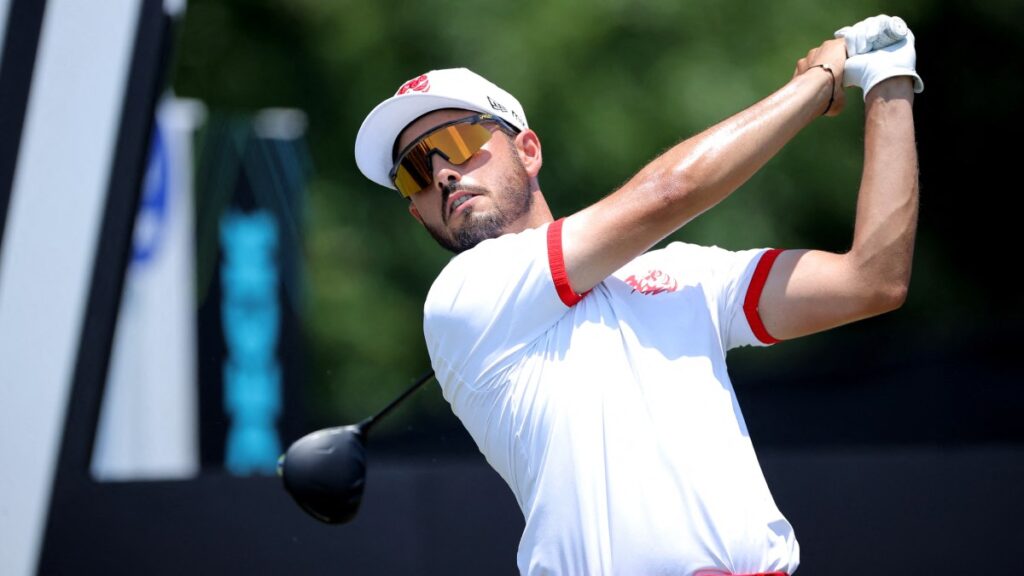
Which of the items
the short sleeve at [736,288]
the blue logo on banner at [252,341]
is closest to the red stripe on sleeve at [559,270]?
the short sleeve at [736,288]

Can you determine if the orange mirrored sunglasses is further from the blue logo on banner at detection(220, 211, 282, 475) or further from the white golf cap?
the blue logo on banner at detection(220, 211, 282, 475)

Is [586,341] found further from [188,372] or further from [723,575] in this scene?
[188,372]

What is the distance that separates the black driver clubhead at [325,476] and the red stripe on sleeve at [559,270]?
89 cm

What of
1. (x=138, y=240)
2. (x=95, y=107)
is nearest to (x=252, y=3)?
(x=138, y=240)

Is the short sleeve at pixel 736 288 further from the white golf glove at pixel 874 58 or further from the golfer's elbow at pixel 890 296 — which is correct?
the white golf glove at pixel 874 58

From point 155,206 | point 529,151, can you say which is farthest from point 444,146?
point 155,206

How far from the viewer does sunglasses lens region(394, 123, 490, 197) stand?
304cm

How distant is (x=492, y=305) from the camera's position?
8.97 feet

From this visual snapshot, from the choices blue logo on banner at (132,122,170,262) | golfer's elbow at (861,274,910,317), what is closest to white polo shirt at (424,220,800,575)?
golfer's elbow at (861,274,910,317)

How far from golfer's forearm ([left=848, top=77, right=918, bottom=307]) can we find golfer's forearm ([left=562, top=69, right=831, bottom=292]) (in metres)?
0.12

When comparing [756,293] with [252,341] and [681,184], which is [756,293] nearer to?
[681,184]

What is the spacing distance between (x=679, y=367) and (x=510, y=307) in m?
0.34

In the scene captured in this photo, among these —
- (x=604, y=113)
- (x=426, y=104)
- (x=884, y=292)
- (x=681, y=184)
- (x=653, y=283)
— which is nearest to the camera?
(x=681, y=184)

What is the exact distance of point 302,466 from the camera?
3.26 meters
